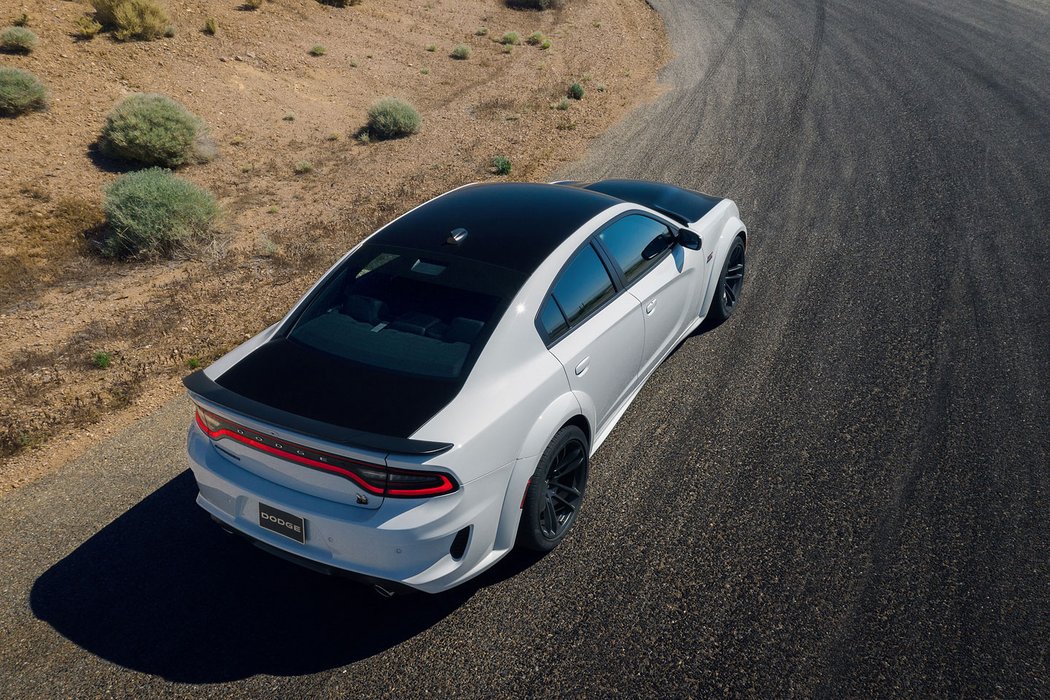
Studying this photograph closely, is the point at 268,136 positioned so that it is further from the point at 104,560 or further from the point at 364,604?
the point at 364,604

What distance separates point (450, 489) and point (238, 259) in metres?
5.91

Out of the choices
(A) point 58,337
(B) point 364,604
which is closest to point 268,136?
(A) point 58,337

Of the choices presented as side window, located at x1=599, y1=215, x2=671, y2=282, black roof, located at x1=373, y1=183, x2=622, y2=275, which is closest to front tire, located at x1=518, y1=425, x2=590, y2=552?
black roof, located at x1=373, y1=183, x2=622, y2=275

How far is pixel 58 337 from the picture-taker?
647 cm

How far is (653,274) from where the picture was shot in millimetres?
4828

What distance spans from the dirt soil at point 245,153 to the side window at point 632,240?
142 inches

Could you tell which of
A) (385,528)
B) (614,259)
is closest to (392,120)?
(614,259)

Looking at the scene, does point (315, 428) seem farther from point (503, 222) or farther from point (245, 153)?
point (245, 153)

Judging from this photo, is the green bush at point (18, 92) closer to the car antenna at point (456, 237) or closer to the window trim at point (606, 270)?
the car antenna at point (456, 237)

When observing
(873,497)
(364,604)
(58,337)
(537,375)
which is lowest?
(58,337)

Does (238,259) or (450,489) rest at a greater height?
(450,489)

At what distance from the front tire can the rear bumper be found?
24cm

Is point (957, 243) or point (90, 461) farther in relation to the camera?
point (957, 243)

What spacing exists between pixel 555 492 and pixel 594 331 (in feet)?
3.20
